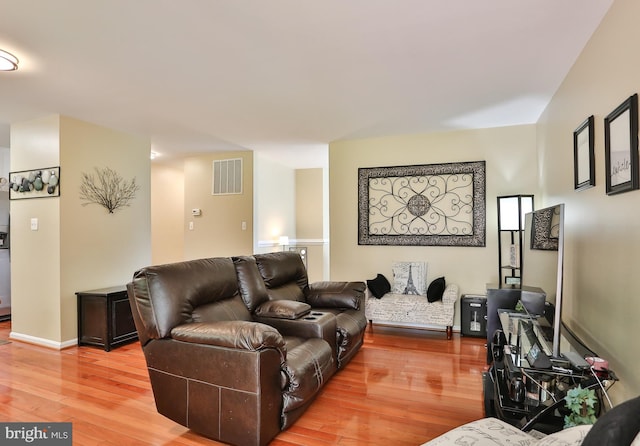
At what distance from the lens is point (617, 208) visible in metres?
1.97

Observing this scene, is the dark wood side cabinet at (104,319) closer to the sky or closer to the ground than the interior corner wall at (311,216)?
closer to the ground

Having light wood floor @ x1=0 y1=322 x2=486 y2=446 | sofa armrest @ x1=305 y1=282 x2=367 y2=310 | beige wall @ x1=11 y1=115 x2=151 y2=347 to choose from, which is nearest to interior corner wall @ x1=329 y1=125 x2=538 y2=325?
light wood floor @ x1=0 y1=322 x2=486 y2=446

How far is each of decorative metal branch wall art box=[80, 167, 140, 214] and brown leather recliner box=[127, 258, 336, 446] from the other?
2.38 metres

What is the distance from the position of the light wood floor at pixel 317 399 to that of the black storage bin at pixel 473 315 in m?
0.27

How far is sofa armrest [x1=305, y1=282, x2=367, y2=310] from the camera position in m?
3.54

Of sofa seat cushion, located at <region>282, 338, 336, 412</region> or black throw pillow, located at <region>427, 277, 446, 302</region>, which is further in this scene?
black throw pillow, located at <region>427, 277, 446, 302</region>

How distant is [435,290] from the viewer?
4.07 metres

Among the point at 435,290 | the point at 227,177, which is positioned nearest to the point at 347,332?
the point at 435,290

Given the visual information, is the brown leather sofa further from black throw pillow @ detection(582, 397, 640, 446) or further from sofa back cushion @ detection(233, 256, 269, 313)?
black throw pillow @ detection(582, 397, 640, 446)

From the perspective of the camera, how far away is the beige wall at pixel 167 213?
22.7 ft

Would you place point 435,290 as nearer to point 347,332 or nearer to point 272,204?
point 347,332

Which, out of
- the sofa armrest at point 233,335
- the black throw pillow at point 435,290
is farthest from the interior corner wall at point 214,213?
the sofa armrest at point 233,335

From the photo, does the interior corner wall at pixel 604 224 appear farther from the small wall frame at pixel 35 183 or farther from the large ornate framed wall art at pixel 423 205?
the small wall frame at pixel 35 183

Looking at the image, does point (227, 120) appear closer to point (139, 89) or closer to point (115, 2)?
point (139, 89)
